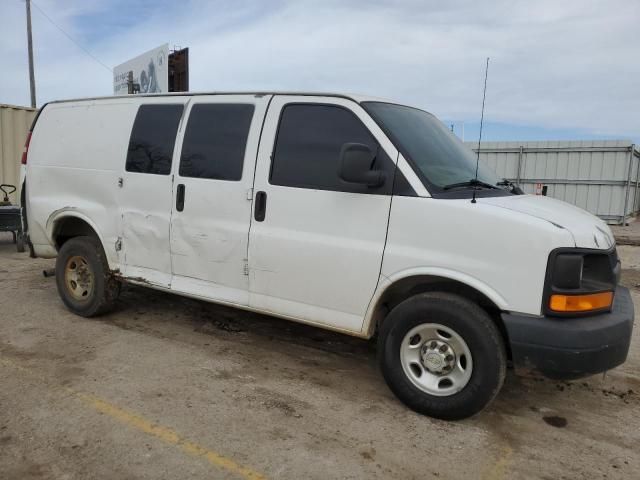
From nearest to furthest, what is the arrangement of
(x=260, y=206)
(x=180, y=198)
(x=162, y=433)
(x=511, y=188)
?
1. (x=162, y=433)
2. (x=260, y=206)
3. (x=511, y=188)
4. (x=180, y=198)

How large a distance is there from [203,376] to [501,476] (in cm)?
223

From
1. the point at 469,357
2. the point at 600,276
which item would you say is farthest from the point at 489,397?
the point at 600,276

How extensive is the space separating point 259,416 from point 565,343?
6.38ft

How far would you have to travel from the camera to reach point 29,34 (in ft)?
75.5

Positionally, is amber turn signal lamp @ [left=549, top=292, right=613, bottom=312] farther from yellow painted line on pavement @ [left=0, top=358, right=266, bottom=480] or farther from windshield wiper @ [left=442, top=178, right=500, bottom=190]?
yellow painted line on pavement @ [left=0, top=358, right=266, bottom=480]

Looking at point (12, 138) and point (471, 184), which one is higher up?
point (12, 138)

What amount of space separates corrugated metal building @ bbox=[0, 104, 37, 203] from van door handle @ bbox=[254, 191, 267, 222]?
30.5 feet

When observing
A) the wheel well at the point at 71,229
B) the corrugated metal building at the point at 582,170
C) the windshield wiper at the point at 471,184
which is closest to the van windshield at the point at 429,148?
the windshield wiper at the point at 471,184

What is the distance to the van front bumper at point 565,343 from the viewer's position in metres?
3.06

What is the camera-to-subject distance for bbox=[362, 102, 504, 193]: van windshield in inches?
143

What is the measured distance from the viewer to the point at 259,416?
3455 mm

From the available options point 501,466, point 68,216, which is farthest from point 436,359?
point 68,216

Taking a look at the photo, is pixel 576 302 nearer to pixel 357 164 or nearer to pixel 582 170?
pixel 357 164

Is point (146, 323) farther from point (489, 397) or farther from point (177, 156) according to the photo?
point (489, 397)
